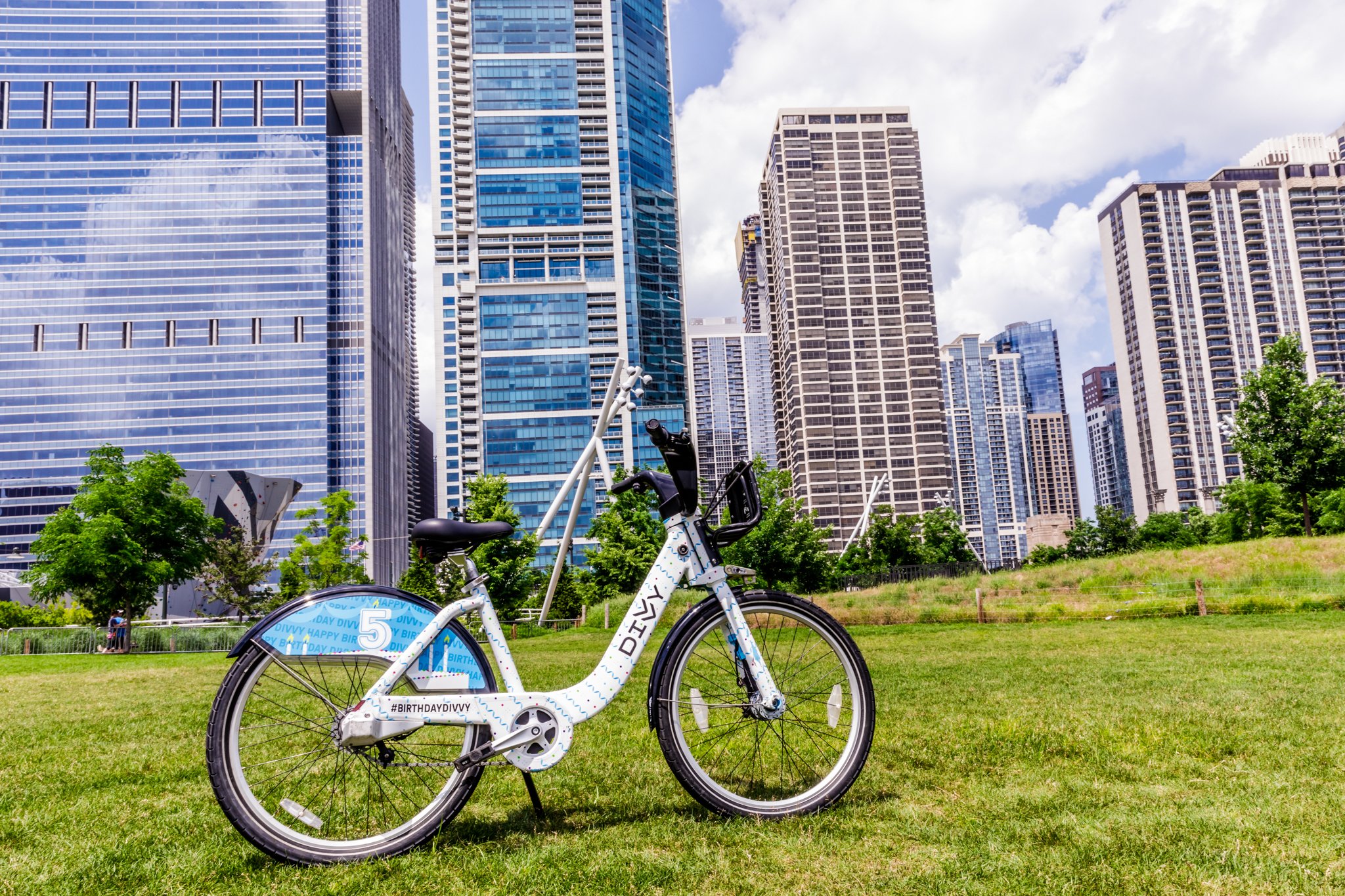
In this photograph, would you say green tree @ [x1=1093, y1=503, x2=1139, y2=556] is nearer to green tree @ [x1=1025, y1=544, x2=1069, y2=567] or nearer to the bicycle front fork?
green tree @ [x1=1025, y1=544, x2=1069, y2=567]

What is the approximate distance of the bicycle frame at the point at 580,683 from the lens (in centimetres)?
361

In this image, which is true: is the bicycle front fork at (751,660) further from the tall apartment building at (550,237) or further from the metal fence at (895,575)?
the tall apartment building at (550,237)

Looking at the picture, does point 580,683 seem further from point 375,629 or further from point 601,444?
point 601,444

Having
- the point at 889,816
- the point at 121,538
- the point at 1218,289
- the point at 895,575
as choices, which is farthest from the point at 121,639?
the point at 1218,289

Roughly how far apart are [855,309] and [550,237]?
53.8 metres

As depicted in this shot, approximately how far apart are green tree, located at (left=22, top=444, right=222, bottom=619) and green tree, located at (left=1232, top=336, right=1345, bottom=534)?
52.3 m

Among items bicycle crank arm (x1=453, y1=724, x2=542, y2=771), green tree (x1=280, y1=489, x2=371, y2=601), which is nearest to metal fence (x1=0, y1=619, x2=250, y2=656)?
green tree (x1=280, y1=489, x2=371, y2=601)

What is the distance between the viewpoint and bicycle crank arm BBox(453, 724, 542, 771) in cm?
360

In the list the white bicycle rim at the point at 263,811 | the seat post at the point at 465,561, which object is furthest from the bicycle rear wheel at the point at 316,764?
the seat post at the point at 465,561

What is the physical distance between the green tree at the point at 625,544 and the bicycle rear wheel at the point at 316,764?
33.1 meters

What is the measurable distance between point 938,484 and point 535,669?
13670 centimetres

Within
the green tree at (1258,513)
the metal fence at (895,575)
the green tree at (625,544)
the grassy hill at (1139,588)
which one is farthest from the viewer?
the metal fence at (895,575)

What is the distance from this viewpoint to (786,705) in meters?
4.01

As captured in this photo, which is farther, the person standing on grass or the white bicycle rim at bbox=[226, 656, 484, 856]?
the person standing on grass
